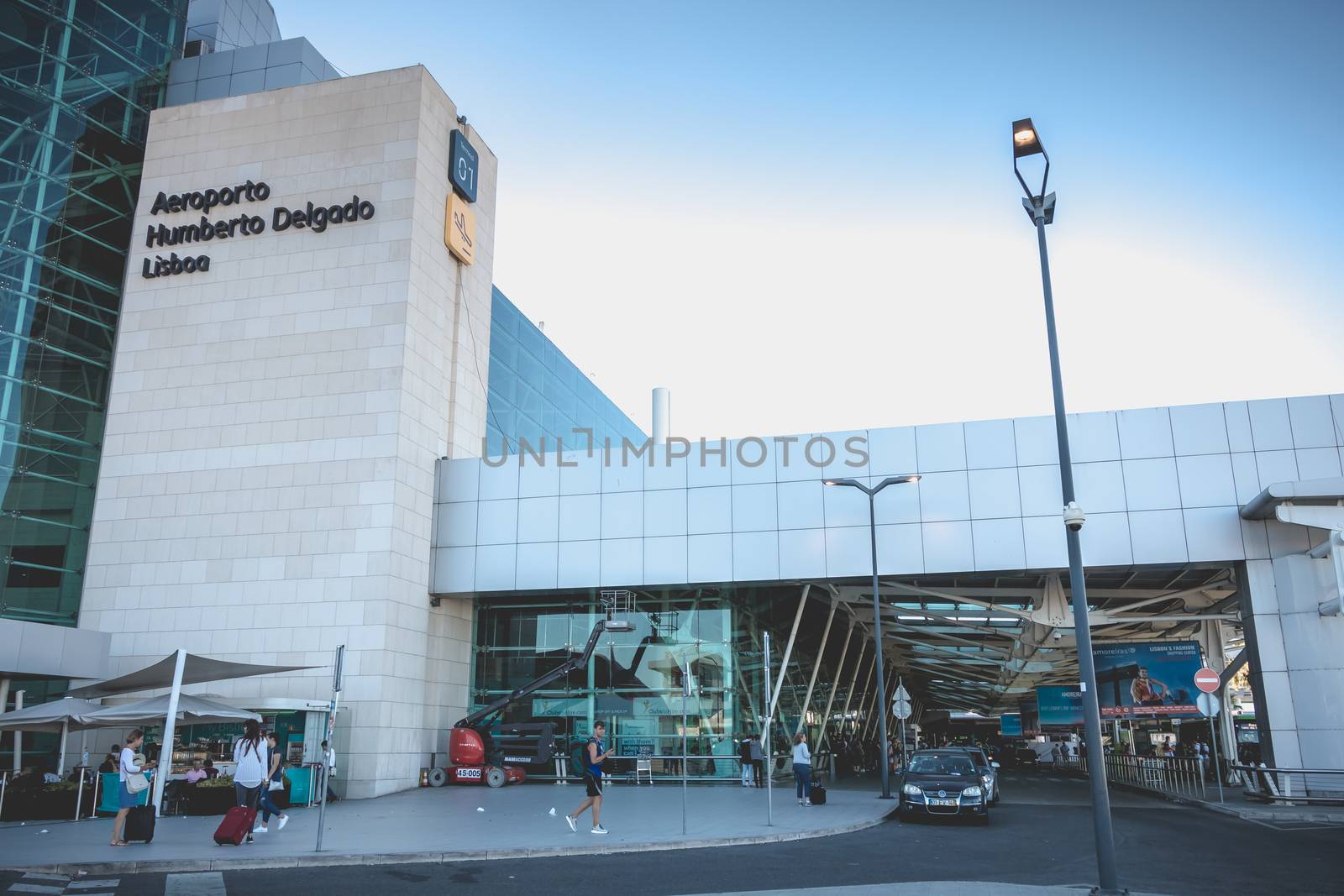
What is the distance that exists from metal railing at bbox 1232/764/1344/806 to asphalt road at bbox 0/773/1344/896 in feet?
18.7

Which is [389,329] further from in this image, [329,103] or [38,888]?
[38,888]

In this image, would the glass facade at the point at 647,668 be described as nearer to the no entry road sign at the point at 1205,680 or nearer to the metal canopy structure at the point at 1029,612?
the metal canopy structure at the point at 1029,612

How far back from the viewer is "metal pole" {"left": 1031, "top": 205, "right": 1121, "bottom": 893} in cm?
1022

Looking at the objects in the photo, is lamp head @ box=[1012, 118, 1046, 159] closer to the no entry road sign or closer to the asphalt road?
the asphalt road

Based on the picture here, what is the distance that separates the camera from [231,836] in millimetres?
14375

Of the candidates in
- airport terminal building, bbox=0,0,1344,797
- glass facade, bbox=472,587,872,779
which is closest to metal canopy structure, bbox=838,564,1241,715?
airport terminal building, bbox=0,0,1344,797

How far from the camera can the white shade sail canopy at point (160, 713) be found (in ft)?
62.6

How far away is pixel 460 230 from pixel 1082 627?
25240 millimetres

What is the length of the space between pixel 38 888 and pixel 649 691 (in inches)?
783

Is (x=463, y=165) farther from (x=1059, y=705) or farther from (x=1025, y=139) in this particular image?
(x=1059, y=705)

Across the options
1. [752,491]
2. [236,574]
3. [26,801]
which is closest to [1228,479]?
[752,491]

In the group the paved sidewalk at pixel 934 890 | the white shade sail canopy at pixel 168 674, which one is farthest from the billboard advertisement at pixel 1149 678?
the white shade sail canopy at pixel 168 674

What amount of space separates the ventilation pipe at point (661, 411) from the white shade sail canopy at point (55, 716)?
100 ft

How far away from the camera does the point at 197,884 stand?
1152cm
